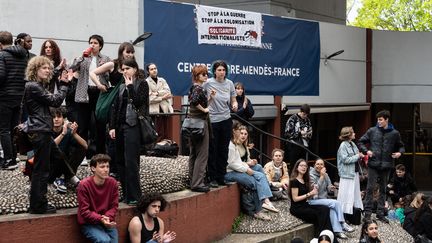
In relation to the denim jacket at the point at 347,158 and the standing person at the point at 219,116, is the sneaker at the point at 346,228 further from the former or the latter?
the standing person at the point at 219,116

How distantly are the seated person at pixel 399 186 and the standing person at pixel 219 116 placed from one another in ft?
23.5

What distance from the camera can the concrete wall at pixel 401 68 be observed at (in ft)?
72.4

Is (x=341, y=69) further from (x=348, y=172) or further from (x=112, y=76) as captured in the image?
(x=112, y=76)

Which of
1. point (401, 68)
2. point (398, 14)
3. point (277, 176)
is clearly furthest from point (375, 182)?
point (398, 14)

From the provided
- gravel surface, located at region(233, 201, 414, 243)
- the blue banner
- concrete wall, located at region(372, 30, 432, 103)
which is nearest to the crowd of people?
gravel surface, located at region(233, 201, 414, 243)

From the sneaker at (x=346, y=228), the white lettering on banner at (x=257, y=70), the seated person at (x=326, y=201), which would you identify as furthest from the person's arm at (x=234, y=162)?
the white lettering on banner at (x=257, y=70)

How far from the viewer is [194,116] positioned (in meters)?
9.83

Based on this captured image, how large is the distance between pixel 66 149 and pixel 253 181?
11.3 ft

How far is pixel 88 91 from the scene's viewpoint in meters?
9.59

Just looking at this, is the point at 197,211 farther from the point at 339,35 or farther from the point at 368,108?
the point at 368,108

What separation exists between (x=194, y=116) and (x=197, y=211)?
1274 millimetres

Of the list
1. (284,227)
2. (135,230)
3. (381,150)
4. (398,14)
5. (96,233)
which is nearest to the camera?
(96,233)

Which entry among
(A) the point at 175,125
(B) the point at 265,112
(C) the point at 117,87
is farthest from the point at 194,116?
(B) the point at 265,112

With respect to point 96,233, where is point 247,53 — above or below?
above
